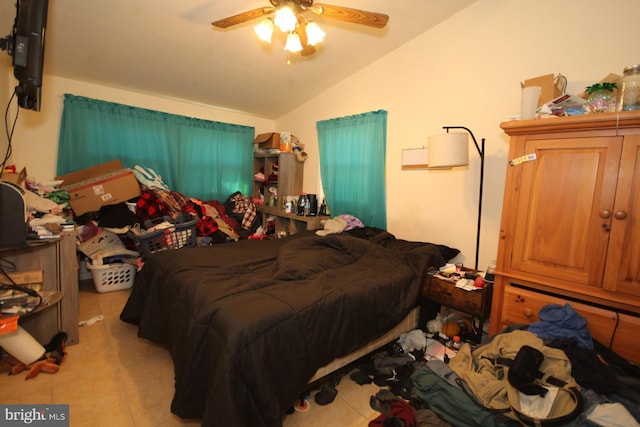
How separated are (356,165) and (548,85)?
184 centimetres

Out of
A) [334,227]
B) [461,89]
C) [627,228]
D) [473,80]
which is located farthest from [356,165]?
[627,228]

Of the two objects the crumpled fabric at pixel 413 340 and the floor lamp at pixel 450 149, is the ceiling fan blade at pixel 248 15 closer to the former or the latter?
the floor lamp at pixel 450 149

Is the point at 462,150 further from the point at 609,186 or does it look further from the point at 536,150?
the point at 609,186

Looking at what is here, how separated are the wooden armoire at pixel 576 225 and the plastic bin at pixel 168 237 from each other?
2772mm

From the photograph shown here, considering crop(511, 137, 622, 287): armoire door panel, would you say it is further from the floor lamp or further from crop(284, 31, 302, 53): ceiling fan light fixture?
crop(284, 31, 302, 53): ceiling fan light fixture

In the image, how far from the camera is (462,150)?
2061 millimetres

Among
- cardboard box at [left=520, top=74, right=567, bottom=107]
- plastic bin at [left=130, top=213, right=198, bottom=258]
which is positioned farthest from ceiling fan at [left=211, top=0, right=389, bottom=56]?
plastic bin at [left=130, top=213, right=198, bottom=258]

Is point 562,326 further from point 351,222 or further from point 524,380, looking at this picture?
point 351,222

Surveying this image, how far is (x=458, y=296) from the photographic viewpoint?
6.28ft

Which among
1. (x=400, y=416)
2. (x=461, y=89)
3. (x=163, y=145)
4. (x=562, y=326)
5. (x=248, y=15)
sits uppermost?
(x=248, y=15)

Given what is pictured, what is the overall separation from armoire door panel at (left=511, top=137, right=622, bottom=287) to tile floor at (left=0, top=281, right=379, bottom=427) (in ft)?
3.99

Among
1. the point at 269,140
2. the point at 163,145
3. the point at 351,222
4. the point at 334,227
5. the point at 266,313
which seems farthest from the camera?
the point at 269,140

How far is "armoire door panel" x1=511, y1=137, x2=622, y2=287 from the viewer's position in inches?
54.5

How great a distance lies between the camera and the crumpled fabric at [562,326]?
1.36 m
